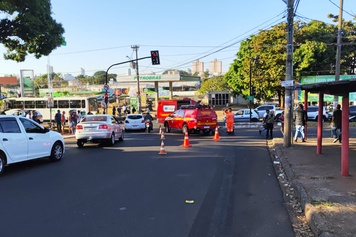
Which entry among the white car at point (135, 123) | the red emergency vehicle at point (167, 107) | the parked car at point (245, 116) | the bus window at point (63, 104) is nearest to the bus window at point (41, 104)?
the bus window at point (63, 104)

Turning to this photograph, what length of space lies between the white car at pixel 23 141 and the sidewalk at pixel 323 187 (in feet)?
24.4

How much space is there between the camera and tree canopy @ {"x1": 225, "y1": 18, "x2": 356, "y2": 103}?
152 feet

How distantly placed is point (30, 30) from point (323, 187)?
46.9 ft

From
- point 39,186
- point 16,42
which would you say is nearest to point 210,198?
point 39,186

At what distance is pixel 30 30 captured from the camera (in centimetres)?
1589

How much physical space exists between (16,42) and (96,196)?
14.7 meters

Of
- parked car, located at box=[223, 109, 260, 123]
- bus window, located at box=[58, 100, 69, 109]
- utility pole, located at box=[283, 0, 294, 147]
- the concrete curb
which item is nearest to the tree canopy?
parked car, located at box=[223, 109, 260, 123]

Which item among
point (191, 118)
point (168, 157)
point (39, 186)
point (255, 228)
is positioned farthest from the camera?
point (191, 118)

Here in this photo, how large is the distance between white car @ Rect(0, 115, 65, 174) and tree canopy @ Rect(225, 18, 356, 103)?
36775 mm

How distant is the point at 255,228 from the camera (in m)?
5.19

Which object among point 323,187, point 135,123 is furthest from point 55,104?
point 323,187

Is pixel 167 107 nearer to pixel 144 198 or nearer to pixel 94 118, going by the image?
pixel 94 118

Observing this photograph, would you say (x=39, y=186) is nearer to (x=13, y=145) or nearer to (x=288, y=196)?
(x=13, y=145)

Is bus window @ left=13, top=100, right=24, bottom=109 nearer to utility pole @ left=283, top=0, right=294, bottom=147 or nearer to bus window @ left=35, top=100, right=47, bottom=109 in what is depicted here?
bus window @ left=35, top=100, right=47, bottom=109
